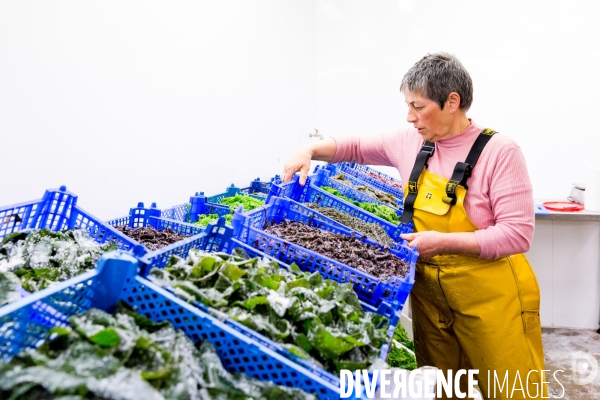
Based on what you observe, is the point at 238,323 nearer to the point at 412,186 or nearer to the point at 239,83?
the point at 412,186

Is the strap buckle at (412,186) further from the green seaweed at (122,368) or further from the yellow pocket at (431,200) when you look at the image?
the green seaweed at (122,368)

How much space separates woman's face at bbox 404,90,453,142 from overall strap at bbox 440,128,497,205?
16cm

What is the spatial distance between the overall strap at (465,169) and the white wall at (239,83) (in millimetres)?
1678

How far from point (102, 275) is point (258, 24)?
3.57 meters

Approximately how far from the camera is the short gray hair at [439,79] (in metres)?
2.39

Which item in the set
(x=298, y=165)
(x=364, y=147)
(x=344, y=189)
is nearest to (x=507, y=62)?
(x=344, y=189)

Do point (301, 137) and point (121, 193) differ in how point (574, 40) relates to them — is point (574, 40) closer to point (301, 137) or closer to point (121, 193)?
point (301, 137)

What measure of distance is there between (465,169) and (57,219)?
6.04 ft

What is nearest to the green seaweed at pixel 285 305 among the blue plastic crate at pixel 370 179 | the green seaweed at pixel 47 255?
the green seaweed at pixel 47 255

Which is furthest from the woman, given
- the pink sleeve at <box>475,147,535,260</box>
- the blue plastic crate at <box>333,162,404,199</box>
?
Answer: the blue plastic crate at <box>333,162,404,199</box>

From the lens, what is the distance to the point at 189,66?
326cm

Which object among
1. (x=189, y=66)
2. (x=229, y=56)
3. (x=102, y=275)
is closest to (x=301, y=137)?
(x=229, y=56)

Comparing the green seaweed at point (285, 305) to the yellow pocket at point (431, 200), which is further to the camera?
the yellow pocket at point (431, 200)

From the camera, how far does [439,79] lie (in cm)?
238
